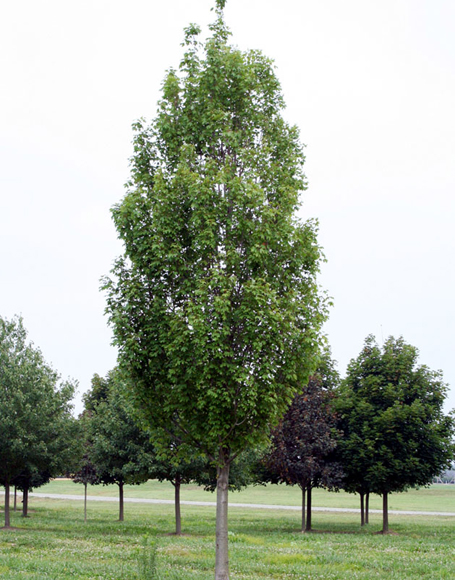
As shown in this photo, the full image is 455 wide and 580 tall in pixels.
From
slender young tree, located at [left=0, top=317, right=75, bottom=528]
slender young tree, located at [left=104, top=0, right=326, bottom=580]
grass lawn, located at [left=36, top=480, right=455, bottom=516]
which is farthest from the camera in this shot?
grass lawn, located at [left=36, top=480, right=455, bottom=516]

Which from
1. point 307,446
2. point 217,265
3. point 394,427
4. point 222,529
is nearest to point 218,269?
point 217,265

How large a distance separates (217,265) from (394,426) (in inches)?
776

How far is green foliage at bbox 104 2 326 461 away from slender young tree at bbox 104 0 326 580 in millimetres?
27

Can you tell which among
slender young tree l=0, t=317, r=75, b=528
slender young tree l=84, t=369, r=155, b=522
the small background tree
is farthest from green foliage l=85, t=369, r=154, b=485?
the small background tree

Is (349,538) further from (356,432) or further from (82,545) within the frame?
(82,545)

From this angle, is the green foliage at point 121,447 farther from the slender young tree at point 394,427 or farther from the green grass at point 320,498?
the green grass at point 320,498

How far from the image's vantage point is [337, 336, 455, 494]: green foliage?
2712cm

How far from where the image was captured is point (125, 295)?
1089cm

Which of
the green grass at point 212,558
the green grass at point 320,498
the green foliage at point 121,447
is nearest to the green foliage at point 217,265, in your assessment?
the green grass at point 212,558

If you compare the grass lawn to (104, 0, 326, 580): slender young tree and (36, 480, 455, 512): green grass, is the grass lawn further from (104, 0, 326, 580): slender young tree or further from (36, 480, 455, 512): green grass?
(104, 0, 326, 580): slender young tree

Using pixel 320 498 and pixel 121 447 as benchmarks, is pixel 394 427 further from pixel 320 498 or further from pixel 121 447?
pixel 320 498

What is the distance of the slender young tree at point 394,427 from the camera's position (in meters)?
27.1

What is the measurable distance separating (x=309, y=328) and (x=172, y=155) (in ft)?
14.8

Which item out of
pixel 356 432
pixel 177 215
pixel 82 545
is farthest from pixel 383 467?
pixel 177 215
